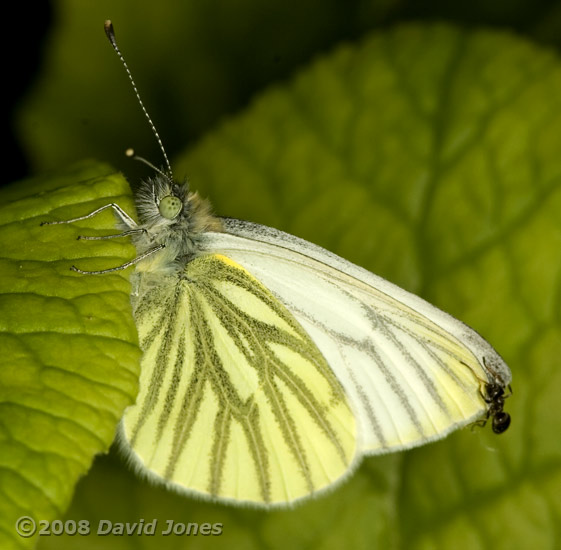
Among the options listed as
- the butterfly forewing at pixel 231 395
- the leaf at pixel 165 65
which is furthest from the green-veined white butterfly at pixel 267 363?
the leaf at pixel 165 65

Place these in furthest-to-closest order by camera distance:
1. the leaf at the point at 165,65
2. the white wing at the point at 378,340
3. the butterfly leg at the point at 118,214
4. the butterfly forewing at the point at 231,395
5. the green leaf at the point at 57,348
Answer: the leaf at the point at 165,65 < the butterfly forewing at the point at 231,395 < the white wing at the point at 378,340 < the butterfly leg at the point at 118,214 < the green leaf at the point at 57,348

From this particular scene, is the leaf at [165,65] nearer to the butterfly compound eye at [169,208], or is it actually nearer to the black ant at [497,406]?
the butterfly compound eye at [169,208]

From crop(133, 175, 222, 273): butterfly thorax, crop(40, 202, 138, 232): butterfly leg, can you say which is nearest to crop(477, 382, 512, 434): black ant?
crop(133, 175, 222, 273): butterfly thorax

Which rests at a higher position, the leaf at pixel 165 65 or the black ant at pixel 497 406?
the leaf at pixel 165 65

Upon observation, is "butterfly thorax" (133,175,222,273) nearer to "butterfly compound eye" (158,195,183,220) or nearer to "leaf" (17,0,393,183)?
"butterfly compound eye" (158,195,183,220)

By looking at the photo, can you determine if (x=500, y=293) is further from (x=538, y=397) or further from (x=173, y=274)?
(x=173, y=274)

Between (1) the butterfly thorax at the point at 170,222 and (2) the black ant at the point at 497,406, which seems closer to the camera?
(2) the black ant at the point at 497,406

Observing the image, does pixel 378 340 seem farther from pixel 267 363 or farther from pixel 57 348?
pixel 57 348
